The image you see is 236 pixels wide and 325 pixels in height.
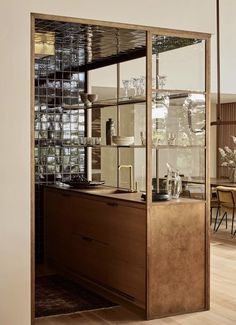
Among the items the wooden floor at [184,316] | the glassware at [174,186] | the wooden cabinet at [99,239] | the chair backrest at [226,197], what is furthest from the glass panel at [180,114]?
the chair backrest at [226,197]

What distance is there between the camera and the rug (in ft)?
16.4

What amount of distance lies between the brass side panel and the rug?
1.86 ft

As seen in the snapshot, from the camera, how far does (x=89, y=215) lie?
5629 millimetres

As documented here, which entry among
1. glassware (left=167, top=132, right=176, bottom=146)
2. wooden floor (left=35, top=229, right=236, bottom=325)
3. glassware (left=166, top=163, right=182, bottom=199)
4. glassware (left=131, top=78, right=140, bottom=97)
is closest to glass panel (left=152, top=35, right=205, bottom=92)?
glassware (left=131, top=78, right=140, bottom=97)

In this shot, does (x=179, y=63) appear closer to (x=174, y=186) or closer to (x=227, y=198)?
(x=174, y=186)

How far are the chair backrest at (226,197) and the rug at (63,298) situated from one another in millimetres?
3766

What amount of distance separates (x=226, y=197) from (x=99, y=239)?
4121 millimetres

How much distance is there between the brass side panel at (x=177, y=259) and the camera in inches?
184

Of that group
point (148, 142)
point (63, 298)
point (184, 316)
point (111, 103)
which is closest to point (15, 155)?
point (148, 142)

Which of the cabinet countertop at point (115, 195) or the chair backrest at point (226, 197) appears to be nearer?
the cabinet countertop at point (115, 195)

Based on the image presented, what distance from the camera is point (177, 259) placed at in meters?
4.80

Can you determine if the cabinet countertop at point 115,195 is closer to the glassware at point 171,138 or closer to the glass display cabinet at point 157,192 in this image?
the glass display cabinet at point 157,192

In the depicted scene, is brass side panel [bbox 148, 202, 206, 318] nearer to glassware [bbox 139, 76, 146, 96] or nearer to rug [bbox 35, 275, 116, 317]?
rug [bbox 35, 275, 116, 317]

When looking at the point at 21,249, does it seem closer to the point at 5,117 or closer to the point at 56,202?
the point at 5,117
